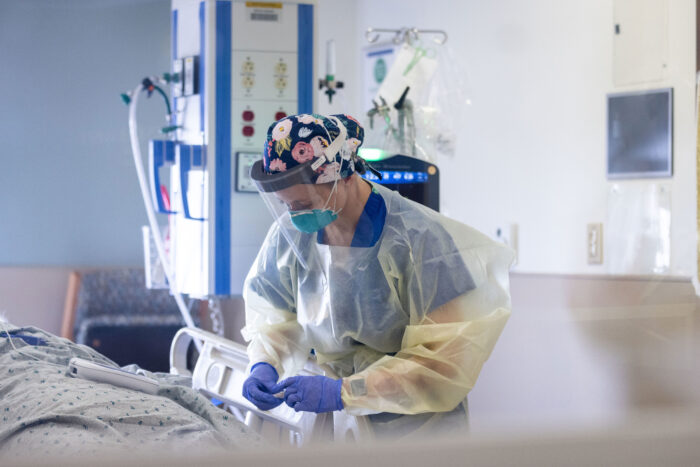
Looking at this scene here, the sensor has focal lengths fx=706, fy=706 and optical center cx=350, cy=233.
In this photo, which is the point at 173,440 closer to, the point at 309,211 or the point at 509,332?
the point at 309,211

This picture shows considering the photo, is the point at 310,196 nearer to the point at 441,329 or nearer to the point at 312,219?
the point at 312,219

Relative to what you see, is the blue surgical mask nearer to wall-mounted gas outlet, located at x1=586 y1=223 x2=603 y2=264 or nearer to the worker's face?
the worker's face

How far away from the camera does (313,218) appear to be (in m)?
1.38

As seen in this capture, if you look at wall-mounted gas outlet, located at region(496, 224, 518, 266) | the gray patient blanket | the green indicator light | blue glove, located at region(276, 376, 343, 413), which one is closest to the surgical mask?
blue glove, located at region(276, 376, 343, 413)

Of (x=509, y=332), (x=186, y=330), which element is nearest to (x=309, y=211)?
(x=186, y=330)

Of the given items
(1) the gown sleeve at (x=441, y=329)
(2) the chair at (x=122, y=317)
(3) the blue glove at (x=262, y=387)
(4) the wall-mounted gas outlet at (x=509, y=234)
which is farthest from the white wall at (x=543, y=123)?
(2) the chair at (x=122, y=317)

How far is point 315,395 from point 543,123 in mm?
1542

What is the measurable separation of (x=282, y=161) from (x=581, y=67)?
1394 mm

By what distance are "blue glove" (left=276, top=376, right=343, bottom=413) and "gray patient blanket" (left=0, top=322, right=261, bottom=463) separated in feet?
0.34

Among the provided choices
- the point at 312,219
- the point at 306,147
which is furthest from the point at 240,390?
the point at 306,147

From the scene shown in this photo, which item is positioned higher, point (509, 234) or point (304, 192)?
point (304, 192)

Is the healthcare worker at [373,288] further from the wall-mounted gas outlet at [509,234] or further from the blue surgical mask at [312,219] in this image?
the wall-mounted gas outlet at [509,234]

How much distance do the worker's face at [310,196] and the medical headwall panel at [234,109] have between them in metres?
0.91

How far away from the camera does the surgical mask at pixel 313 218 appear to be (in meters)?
1.37
